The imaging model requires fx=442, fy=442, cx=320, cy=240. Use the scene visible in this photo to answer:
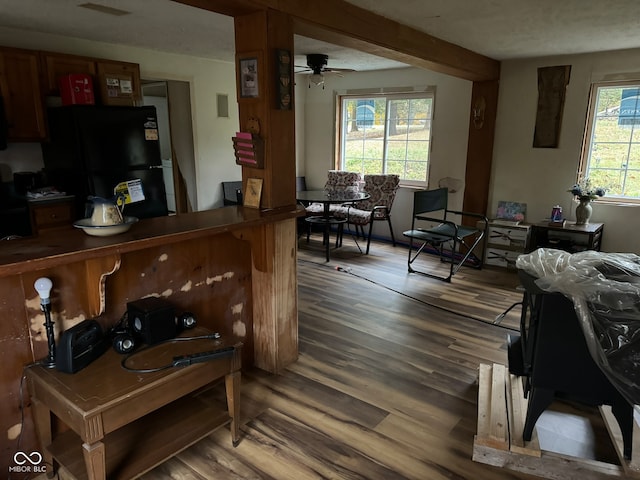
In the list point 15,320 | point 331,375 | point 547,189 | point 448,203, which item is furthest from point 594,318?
point 448,203

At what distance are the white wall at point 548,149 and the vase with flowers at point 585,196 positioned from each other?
0.25 metres

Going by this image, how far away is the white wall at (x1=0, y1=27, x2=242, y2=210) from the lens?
3.72m

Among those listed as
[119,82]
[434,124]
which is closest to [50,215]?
[119,82]

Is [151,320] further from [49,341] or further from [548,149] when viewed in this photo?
Answer: [548,149]

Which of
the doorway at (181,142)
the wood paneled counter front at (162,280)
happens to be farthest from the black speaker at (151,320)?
the doorway at (181,142)

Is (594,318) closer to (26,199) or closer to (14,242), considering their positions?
(14,242)

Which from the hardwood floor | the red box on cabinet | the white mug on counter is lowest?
the hardwood floor

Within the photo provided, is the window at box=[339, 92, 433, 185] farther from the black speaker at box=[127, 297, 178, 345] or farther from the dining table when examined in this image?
the black speaker at box=[127, 297, 178, 345]

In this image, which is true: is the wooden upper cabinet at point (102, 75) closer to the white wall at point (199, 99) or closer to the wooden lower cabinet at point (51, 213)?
the white wall at point (199, 99)

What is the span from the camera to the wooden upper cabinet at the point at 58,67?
3.53 m

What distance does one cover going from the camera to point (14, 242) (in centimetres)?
171

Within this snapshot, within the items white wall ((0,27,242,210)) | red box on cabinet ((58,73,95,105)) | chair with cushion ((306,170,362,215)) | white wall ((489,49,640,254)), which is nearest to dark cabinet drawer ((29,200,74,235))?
white wall ((0,27,242,210))

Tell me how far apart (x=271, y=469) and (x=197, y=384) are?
503mm

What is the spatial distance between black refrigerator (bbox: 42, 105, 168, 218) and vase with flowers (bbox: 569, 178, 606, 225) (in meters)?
3.96
